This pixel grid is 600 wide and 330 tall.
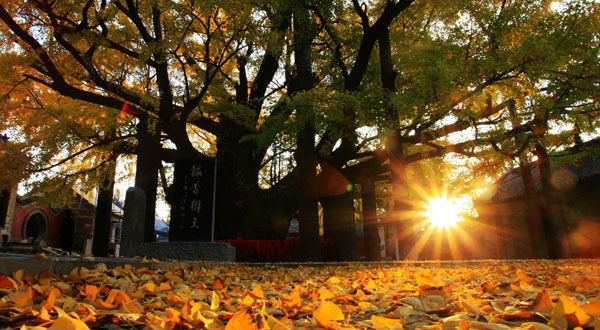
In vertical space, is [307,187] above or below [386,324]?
above

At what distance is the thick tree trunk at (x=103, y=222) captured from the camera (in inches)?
613

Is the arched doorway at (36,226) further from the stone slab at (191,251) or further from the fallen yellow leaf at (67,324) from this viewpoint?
the fallen yellow leaf at (67,324)

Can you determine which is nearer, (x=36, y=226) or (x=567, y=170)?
(x=567, y=170)

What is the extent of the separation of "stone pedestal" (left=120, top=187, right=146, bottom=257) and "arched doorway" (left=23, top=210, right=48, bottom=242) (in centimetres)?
1393

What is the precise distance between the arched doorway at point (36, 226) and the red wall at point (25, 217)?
0.21m

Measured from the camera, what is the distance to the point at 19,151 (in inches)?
487

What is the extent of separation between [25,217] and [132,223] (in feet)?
45.1

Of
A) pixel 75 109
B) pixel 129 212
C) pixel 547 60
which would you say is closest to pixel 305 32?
pixel 547 60

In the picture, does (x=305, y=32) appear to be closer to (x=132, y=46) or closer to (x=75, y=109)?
(x=132, y=46)

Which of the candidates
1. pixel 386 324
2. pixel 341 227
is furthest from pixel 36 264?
pixel 341 227

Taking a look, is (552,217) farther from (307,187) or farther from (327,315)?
(327,315)

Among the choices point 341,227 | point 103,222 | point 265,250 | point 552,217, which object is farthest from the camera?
point 103,222

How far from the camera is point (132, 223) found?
982 cm

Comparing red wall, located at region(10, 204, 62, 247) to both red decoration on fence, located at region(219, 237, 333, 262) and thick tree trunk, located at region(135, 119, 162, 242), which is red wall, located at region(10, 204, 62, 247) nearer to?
thick tree trunk, located at region(135, 119, 162, 242)
